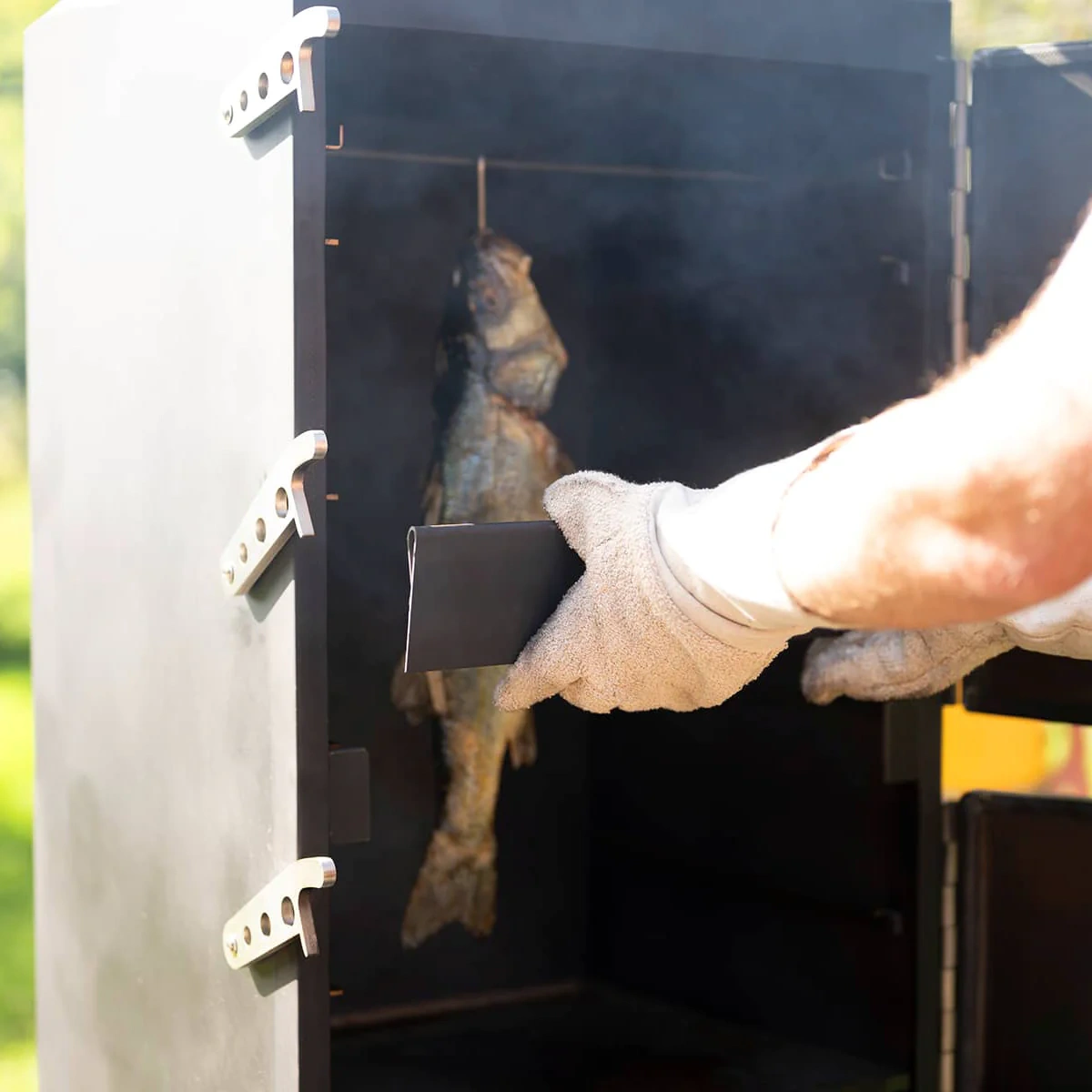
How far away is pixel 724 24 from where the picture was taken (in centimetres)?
146

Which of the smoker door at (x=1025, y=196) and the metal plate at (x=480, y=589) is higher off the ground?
the smoker door at (x=1025, y=196)

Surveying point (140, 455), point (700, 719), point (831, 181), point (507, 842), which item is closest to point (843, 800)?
point (700, 719)

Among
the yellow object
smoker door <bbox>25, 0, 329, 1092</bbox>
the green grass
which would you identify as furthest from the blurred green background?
the yellow object

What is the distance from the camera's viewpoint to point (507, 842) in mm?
2135

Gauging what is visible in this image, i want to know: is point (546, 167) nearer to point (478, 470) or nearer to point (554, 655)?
point (478, 470)

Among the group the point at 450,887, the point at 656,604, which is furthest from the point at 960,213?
the point at 450,887

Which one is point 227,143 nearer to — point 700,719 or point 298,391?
point 298,391

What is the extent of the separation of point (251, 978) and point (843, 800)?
0.81 meters

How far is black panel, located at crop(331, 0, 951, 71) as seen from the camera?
132 cm

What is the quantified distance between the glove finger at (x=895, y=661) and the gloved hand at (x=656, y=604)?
374mm

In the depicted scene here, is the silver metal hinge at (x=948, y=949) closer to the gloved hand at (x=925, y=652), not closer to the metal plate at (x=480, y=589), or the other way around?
the gloved hand at (x=925, y=652)

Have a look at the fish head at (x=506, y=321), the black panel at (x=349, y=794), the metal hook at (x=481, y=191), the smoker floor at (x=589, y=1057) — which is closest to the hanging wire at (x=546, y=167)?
the metal hook at (x=481, y=191)

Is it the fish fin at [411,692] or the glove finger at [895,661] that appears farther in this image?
the fish fin at [411,692]

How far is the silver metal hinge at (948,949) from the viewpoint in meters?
1.71
